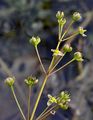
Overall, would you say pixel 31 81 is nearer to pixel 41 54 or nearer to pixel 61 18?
pixel 61 18

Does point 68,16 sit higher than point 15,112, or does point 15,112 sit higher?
point 68,16

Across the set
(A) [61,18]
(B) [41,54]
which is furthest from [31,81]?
(B) [41,54]

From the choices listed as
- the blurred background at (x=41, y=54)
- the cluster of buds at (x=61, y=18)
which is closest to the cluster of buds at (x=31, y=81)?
the cluster of buds at (x=61, y=18)

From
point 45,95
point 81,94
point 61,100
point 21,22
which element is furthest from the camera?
point 21,22

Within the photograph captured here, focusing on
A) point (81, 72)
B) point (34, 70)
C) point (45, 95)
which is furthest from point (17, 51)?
point (45, 95)

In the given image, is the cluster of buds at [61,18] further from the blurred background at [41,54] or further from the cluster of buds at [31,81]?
the blurred background at [41,54]

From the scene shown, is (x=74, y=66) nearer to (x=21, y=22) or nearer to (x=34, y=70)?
(x=34, y=70)


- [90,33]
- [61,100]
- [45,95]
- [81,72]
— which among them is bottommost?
[61,100]

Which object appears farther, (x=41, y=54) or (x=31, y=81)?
(x=41, y=54)
